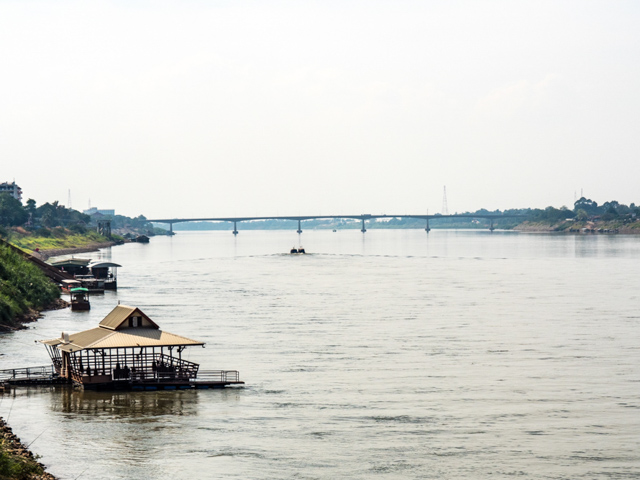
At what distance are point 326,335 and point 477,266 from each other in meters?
93.4

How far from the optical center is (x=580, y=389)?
4988cm

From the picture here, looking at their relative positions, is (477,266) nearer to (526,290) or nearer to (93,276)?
(526,290)

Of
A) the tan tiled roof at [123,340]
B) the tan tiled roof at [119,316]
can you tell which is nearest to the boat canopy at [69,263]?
the tan tiled roof at [119,316]

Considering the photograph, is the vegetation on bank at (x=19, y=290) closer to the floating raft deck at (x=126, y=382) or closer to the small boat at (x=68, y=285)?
the small boat at (x=68, y=285)

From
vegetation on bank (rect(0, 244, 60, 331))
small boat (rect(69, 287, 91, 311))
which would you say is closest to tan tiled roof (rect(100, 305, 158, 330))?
vegetation on bank (rect(0, 244, 60, 331))

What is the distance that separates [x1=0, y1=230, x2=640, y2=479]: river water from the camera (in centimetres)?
3681

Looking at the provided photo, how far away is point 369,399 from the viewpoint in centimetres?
4781

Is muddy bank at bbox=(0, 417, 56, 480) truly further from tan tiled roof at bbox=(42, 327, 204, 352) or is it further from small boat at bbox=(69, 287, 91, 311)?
small boat at bbox=(69, 287, 91, 311)

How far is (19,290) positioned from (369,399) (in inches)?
2113

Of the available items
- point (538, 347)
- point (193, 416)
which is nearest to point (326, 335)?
point (538, 347)

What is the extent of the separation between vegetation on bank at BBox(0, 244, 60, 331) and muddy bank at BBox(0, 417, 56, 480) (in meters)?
37.4

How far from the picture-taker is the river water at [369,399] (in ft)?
121

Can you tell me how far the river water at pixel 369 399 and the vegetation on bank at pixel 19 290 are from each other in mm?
3065

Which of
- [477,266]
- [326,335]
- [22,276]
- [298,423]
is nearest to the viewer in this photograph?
[298,423]
